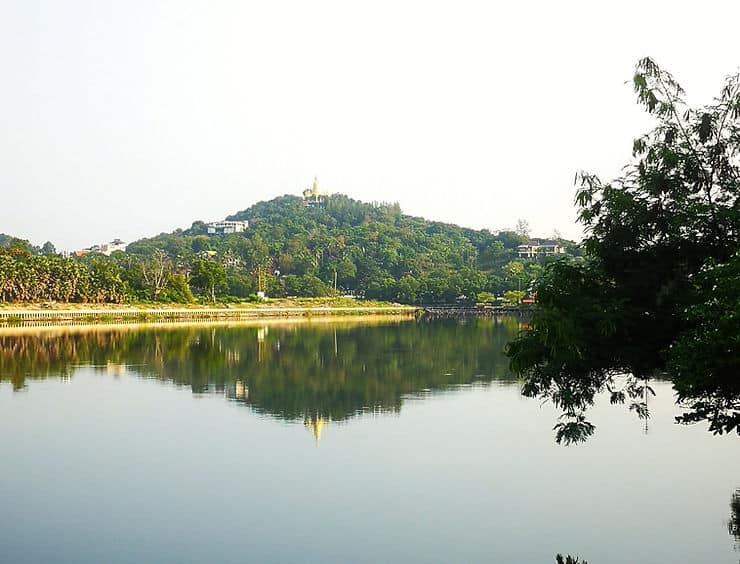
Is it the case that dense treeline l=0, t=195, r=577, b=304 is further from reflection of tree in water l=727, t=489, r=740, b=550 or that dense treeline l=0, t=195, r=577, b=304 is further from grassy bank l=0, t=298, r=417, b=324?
reflection of tree in water l=727, t=489, r=740, b=550

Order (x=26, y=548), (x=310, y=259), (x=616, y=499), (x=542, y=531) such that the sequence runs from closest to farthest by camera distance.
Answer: (x=26, y=548), (x=542, y=531), (x=616, y=499), (x=310, y=259)

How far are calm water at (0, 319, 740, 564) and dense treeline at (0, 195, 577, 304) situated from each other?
42866 millimetres

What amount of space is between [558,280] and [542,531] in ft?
11.9

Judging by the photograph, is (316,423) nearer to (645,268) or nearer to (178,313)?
(645,268)

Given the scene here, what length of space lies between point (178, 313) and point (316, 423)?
5915 centimetres

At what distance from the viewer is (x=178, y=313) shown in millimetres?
77438

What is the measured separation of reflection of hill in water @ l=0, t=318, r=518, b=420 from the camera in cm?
2564

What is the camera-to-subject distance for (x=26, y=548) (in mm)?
11367

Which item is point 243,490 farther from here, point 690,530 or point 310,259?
point 310,259

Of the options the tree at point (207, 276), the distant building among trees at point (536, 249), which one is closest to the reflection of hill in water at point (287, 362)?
the tree at point (207, 276)

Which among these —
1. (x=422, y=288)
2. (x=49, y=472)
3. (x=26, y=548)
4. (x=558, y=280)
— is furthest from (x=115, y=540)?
(x=422, y=288)

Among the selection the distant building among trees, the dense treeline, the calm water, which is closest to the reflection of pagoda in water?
the calm water

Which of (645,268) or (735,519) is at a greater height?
(645,268)

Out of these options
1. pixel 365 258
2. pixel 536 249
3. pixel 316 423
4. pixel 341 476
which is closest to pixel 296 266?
pixel 365 258
